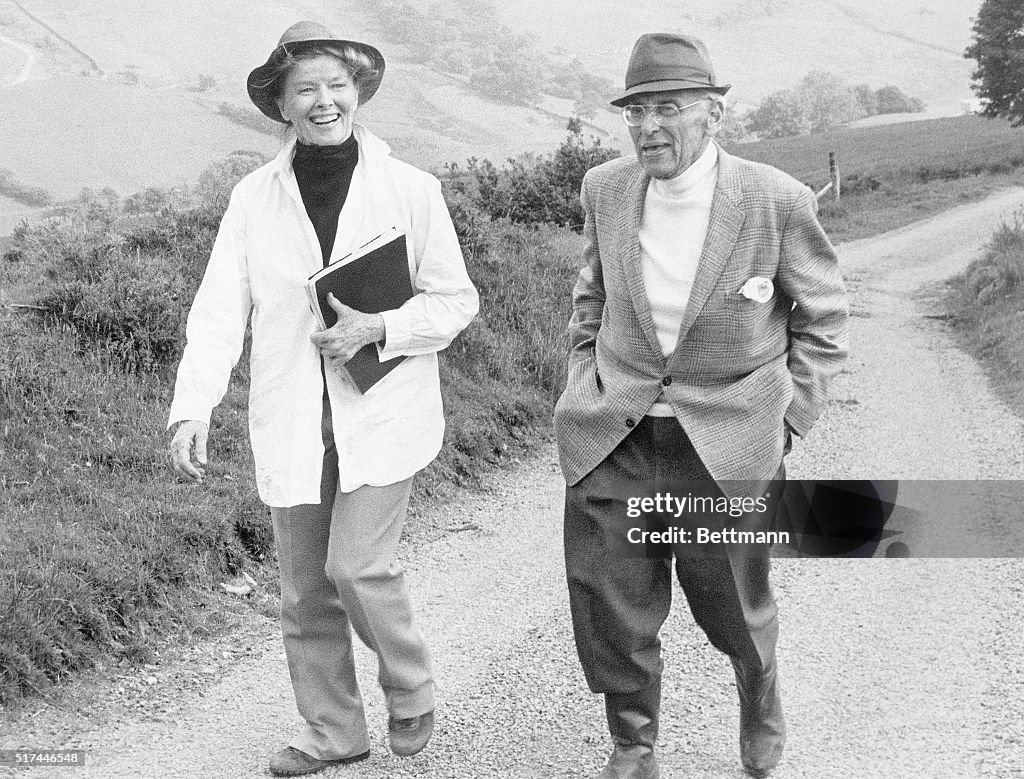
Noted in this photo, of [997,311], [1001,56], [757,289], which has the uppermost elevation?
[757,289]

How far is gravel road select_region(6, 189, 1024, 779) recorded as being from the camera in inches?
158

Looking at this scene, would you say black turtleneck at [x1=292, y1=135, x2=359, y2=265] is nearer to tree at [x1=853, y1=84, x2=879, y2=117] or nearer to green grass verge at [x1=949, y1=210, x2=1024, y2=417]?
green grass verge at [x1=949, y1=210, x2=1024, y2=417]

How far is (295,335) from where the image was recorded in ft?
12.1

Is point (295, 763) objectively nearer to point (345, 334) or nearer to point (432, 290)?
point (345, 334)

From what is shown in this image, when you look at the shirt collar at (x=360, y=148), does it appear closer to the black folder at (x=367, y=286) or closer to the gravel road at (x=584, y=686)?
the black folder at (x=367, y=286)

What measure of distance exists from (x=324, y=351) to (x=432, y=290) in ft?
1.40

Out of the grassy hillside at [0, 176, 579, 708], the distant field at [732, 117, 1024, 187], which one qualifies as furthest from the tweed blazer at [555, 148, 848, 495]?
the distant field at [732, 117, 1024, 187]

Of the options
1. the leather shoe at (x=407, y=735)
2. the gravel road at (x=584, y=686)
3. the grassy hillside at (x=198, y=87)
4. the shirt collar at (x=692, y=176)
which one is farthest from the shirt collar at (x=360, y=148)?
the grassy hillside at (x=198, y=87)

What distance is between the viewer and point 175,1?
1196cm

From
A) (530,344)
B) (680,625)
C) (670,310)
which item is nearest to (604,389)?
(670,310)

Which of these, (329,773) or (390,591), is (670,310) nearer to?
(390,591)

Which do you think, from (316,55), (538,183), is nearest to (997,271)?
(538,183)

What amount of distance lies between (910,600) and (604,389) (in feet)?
8.59

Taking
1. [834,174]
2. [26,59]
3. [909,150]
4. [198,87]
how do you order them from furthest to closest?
[909,150] → [834,174] → [198,87] → [26,59]
